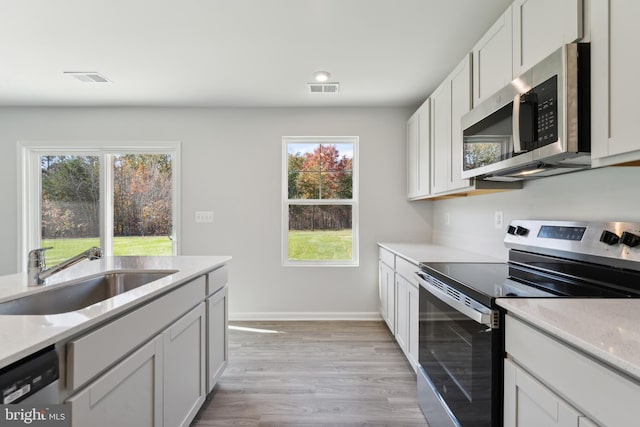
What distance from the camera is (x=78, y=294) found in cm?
152

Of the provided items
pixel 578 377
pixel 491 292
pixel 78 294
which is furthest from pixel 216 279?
pixel 578 377

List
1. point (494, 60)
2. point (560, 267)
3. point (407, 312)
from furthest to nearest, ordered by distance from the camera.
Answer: point (407, 312) < point (494, 60) < point (560, 267)

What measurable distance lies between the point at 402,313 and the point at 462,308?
1260 mm

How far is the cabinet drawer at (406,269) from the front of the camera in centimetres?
216

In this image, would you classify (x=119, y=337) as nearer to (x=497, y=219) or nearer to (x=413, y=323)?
(x=413, y=323)

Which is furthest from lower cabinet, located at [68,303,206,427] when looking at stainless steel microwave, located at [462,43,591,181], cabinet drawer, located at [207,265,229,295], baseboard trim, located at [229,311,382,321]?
stainless steel microwave, located at [462,43,591,181]

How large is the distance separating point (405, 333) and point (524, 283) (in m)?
1.18

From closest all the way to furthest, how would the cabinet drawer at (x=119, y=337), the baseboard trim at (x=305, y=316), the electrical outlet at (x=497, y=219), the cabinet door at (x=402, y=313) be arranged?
the cabinet drawer at (x=119, y=337) < the electrical outlet at (x=497, y=219) < the cabinet door at (x=402, y=313) < the baseboard trim at (x=305, y=316)

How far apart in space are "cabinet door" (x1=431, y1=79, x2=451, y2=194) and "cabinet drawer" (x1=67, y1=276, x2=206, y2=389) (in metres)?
1.95

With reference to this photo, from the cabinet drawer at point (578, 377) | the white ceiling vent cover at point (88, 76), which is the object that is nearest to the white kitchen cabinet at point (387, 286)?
the cabinet drawer at point (578, 377)

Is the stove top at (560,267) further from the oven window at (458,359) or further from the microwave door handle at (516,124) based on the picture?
the microwave door handle at (516,124)

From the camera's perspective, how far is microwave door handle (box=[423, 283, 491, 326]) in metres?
1.10

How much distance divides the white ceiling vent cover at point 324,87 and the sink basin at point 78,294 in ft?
6.77

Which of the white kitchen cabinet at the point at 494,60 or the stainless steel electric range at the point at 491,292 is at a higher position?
the white kitchen cabinet at the point at 494,60
